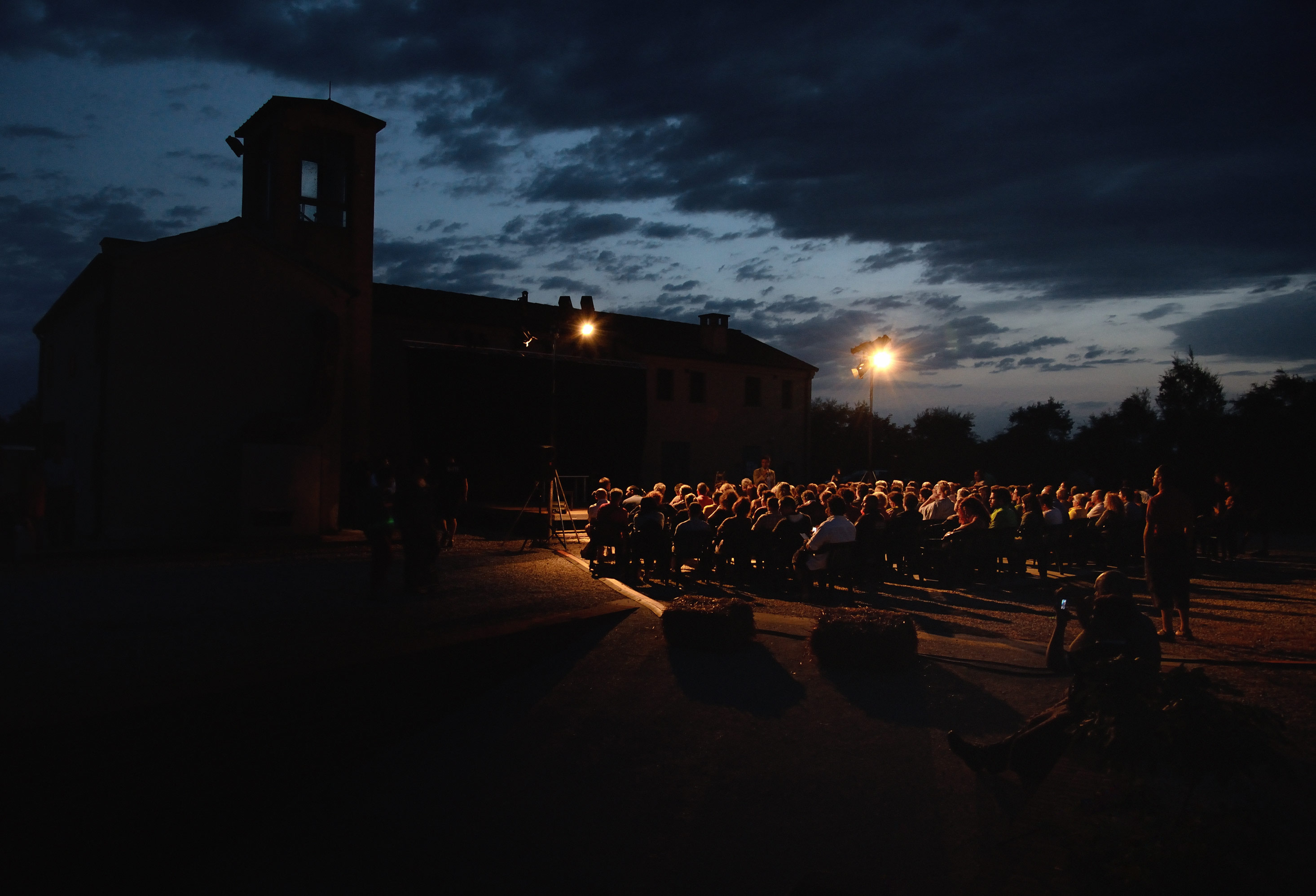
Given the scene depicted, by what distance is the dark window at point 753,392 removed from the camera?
3912cm

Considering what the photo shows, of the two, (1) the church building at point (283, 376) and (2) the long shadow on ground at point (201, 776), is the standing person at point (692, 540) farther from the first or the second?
(2) the long shadow on ground at point (201, 776)

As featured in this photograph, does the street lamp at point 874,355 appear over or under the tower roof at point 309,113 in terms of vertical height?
under

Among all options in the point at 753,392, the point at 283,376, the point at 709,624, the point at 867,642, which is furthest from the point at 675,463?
the point at 867,642

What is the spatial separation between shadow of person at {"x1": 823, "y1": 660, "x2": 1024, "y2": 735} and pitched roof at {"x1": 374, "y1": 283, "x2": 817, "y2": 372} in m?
20.3

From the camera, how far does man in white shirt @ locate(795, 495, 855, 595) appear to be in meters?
10.2

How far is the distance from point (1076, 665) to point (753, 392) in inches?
1388

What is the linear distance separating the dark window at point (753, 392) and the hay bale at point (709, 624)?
31.9 m

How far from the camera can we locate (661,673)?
A: 21.9 ft

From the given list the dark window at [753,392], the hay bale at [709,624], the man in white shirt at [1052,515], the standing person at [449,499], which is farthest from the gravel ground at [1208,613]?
the dark window at [753,392]

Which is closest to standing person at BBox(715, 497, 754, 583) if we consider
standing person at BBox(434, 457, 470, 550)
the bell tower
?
standing person at BBox(434, 457, 470, 550)

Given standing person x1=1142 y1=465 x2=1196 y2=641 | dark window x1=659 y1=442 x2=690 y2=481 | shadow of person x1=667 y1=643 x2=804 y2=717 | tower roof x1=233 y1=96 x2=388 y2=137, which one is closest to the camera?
shadow of person x1=667 y1=643 x2=804 y2=717

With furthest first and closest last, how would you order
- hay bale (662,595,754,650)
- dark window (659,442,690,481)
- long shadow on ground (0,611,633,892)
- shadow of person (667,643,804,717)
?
dark window (659,442,690,481), hay bale (662,595,754,650), shadow of person (667,643,804,717), long shadow on ground (0,611,633,892)

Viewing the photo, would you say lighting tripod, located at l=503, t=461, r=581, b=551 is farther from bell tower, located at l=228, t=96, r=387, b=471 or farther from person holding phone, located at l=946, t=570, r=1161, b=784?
person holding phone, located at l=946, t=570, r=1161, b=784

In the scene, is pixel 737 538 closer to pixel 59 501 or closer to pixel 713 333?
pixel 59 501
